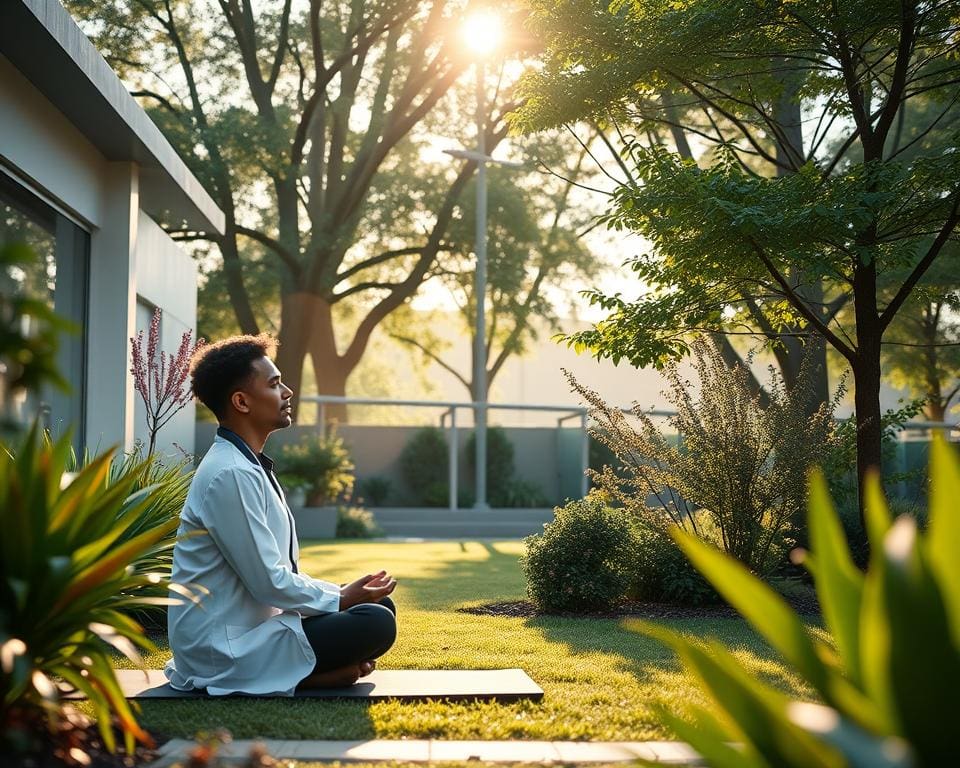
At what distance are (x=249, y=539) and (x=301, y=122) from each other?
A: 54.2ft

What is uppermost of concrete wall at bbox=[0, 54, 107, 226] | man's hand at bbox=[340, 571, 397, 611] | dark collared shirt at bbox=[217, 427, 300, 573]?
concrete wall at bbox=[0, 54, 107, 226]

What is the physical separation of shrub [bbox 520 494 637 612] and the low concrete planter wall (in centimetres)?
906

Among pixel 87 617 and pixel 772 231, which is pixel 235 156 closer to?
pixel 772 231

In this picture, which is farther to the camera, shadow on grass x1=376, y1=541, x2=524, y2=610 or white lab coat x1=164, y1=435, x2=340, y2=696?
shadow on grass x1=376, y1=541, x2=524, y2=610

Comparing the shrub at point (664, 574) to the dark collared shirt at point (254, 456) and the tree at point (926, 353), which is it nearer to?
the dark collared shirt at point (254, 456)

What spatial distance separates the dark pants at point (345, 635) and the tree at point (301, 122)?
15.7 m

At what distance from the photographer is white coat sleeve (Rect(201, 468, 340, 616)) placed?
4.79 meters

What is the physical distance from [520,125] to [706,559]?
24.4ft

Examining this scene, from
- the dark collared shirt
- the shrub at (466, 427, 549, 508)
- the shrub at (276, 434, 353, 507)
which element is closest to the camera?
the dark collared shirt

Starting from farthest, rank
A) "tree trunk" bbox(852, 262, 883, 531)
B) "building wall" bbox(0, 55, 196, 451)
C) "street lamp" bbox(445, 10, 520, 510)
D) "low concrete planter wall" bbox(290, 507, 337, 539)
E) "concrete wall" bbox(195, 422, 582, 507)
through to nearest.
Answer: "concrete wall" bbox(195, 422, 582, 507) → "street lamp" bbox(445, 10, 520, 510) → "low concrete planter wall" bbox(290, 507, 337, 539) → "tree trunk" bbox(852, 262, 883, 531) → "building wall" bbox(0, 55, 196, 451)

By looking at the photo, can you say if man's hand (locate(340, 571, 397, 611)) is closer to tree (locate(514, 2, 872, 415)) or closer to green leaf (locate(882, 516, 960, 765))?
green leaf (locate(882, 516, 960, 765))

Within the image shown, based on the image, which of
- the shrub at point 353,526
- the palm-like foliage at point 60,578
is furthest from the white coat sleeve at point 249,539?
the shrub at point 353,526

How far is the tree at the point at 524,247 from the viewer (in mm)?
26234

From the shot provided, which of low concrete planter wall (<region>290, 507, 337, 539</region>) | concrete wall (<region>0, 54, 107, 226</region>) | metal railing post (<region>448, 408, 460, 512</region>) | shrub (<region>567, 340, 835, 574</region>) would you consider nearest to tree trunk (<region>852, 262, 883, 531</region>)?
shrub (<region>567, 340, 835, 574</region>)
